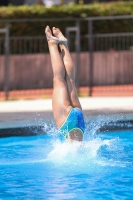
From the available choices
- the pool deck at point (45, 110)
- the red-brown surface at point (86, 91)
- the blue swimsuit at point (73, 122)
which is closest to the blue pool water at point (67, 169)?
the blue swimsuit at point (73, 122)

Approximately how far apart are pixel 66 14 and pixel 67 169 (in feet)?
38.9

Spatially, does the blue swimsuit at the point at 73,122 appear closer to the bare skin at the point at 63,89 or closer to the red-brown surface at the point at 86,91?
the bare skin at the point at 63,89

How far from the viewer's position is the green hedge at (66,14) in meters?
17.4

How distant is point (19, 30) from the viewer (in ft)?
57.2

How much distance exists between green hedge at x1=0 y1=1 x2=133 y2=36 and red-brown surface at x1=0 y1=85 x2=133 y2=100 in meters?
2.21

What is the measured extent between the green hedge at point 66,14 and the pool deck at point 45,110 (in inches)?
215

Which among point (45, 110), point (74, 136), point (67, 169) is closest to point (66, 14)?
point (45, 110)

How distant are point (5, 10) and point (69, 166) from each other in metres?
11.3

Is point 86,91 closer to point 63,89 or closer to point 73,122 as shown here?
point 63,89

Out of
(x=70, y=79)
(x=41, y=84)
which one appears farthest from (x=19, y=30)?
(x=70, y=79)

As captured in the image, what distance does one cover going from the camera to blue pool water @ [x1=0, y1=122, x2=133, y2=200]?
218 inches

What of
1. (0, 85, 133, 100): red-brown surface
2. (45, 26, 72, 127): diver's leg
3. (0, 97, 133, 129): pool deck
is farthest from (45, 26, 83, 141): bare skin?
(0, 85, 133, 100): red-brown surface

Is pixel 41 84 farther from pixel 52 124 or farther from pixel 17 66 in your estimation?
pixel 52 124

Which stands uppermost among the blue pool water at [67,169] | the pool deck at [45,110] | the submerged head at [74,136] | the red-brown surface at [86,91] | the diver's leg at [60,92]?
the diver's leg at [60,92]
